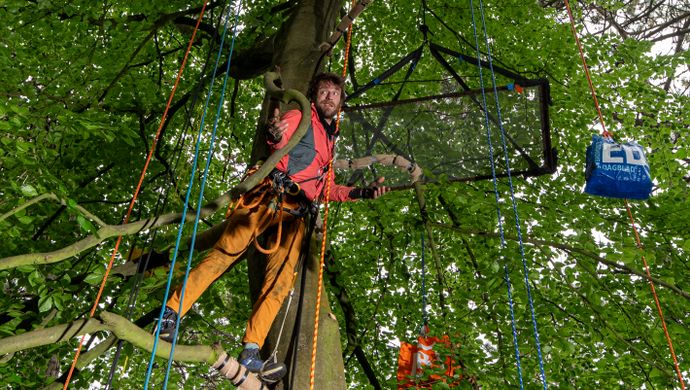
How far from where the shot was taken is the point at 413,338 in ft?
19.2

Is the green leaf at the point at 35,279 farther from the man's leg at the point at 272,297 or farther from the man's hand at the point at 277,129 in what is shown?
the man's hand at the point at 277,129

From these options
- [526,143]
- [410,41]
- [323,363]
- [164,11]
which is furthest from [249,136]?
[323,363]

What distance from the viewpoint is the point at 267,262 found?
8.93 feet

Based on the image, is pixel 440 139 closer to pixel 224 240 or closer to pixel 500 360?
pixel 500 360

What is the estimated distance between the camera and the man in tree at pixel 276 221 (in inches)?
93.3

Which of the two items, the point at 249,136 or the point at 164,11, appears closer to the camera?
the point at 164,11

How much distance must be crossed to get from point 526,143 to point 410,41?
143 inches

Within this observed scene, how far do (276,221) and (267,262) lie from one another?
0.66 ft

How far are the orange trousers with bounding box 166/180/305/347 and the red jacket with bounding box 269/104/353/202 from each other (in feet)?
0.42

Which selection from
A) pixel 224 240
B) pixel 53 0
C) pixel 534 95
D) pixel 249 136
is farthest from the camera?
pixel 249 136

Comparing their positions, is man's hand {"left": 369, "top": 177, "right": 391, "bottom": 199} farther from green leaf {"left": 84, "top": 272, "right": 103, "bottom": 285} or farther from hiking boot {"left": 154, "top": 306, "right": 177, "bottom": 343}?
green leaf {"left": 84, "top": 272, "right": 103, "bottom": 285}

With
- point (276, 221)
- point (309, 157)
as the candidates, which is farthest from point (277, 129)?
point (276, 221)

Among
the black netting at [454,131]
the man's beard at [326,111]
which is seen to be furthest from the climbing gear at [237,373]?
the black netting at [454,131]

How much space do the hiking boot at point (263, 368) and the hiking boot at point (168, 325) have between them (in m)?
0.29
